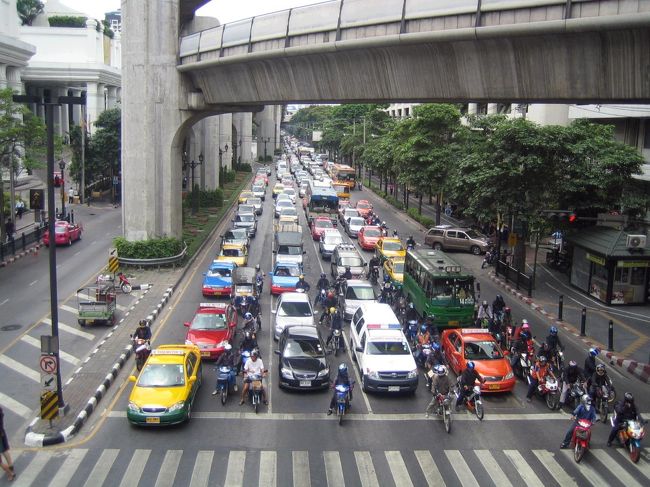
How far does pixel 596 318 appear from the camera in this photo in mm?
28094

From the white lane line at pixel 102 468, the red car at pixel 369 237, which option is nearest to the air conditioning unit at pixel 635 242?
the red car at pixel 369 237

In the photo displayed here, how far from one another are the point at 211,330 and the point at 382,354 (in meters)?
5.74

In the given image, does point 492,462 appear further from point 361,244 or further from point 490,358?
point 361,244

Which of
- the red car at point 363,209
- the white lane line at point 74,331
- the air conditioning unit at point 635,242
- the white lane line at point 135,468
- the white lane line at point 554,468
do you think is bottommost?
the white lane line at point 554,468

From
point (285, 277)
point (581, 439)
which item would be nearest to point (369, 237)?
point (285, 277)

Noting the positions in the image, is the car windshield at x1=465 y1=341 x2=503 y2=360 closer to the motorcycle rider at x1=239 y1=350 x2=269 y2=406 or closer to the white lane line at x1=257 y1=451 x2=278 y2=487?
the motorcycle rider at x1=239 y1=350 x2=269 y2=406

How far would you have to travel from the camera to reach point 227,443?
15367 millimetres

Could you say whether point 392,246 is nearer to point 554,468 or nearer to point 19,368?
point 19,368

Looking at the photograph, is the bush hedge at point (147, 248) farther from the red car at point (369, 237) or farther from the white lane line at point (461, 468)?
the white lane line at point (461, 468)

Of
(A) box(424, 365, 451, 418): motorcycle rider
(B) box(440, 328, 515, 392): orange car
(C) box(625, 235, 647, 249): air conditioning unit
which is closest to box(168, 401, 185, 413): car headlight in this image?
(A) box(424, 365, 451, 418): motorcycle rider

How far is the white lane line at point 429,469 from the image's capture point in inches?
542

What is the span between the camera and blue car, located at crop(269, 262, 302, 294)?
97.5 ft

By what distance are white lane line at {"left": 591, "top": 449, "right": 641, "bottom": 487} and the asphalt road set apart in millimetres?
26

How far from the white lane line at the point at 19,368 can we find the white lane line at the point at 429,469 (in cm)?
1108
